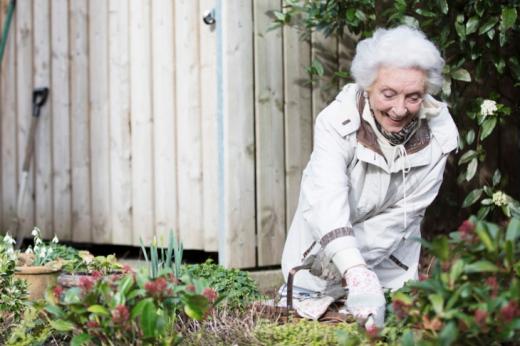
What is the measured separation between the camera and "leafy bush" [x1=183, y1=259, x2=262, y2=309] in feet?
13.4

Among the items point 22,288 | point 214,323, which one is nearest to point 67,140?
point 22,288

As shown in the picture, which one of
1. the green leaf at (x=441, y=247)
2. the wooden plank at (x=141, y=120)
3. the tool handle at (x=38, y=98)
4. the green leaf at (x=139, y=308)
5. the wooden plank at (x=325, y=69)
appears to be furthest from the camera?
the tool handle at (x=38, y=98)

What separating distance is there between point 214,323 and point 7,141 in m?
3.94

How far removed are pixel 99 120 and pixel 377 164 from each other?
2.90 m

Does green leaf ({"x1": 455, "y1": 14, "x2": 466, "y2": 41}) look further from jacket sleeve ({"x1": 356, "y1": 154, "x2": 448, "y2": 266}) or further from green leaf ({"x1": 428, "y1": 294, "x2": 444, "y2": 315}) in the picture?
green leaf ({"x1": 428, "y1": 294, "x2": 444, "y2": 315})

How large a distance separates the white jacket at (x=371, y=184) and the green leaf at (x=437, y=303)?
3.92 ft

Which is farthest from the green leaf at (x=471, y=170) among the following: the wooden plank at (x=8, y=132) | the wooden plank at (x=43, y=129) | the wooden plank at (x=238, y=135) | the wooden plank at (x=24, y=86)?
the wooden plank at (x=8, y=132)

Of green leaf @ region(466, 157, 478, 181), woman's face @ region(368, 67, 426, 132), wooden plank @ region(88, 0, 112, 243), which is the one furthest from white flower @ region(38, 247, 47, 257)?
green leaf @ region(466, 157, 478, 181)

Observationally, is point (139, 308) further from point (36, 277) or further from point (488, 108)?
point (488, 108)

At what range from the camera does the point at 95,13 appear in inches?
250

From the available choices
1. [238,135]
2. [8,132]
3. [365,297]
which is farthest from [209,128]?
[365,297]

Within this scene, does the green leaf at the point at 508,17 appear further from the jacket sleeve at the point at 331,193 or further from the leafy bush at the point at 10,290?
the leafy bush at the point at 10,290

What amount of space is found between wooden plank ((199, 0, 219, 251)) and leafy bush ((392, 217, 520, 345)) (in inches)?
118

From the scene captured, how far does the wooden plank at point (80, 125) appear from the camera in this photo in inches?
254
